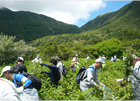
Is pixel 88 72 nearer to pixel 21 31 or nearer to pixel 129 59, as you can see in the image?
pixel 129 59

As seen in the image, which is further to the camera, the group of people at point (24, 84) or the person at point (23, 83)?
the person at point (23, 83)

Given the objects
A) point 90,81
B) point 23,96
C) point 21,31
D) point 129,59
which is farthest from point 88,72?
point 21,31

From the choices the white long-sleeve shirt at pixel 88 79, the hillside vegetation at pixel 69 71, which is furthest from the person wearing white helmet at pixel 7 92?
the white long-sleeve shirt at pixel 88 79

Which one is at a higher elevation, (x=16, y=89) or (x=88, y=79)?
(x=16, y=89)

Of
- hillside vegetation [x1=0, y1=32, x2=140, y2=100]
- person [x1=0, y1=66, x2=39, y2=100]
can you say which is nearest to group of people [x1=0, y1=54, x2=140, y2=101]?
→ person [x1=0, y1=66, x2=39, y2=100]

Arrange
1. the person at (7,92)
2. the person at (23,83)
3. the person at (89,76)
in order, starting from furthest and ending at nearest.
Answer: the person at (89,76) → the person at (23,83) → the person at (7,92)

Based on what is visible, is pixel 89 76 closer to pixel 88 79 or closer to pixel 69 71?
pixel 88 79

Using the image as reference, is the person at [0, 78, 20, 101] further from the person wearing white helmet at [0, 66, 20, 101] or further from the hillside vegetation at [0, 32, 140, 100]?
the hillside vegetation at [0, 32, 140, 100]

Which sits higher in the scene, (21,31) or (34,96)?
(21,31)

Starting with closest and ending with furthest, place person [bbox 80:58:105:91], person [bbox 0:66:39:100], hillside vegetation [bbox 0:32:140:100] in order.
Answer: person [bbox 0:66:39:100]
hillside vegetation [bbox 0:32:140:100]
person [bbox 80:58:105:91]

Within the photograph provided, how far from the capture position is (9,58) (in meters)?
12.2

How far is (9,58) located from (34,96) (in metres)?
12.6

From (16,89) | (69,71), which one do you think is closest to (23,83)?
(16,89)

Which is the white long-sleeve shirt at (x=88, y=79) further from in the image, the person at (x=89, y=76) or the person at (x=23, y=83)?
the person at (x=23, y=83)
